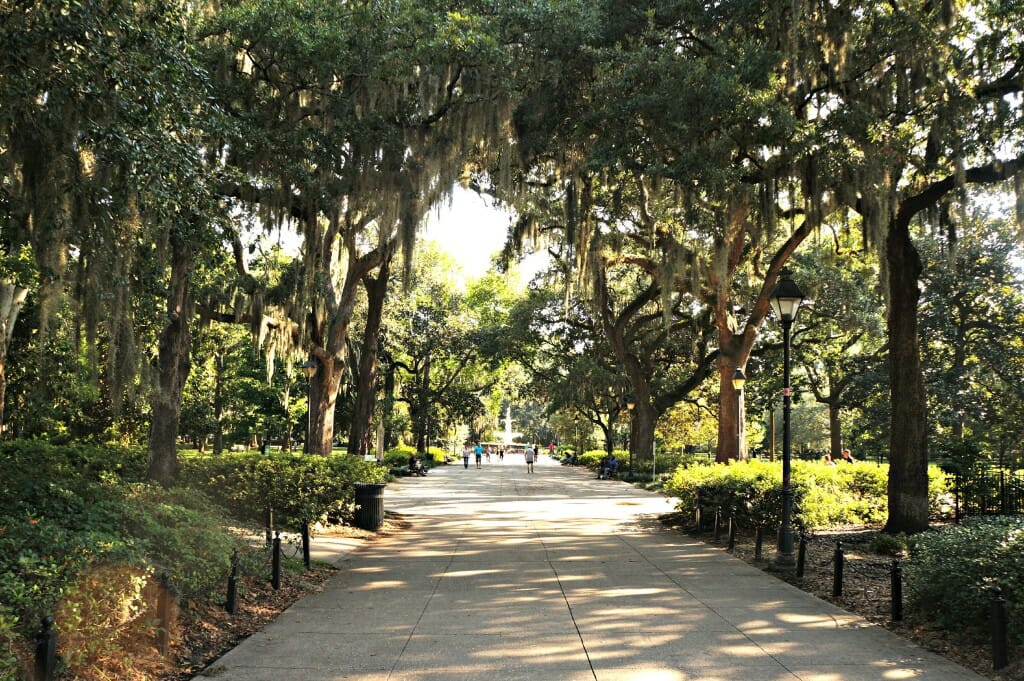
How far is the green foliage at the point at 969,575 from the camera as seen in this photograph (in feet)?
22.1

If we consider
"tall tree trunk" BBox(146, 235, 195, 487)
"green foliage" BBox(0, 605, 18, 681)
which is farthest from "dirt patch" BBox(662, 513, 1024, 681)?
"tall tree trunk" BBox(146, 235, 195, 487)

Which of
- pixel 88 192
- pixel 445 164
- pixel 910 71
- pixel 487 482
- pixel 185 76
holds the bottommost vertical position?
pixel 487 482

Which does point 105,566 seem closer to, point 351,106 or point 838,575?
point 838,575

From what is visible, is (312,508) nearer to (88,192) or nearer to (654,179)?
(88,192)

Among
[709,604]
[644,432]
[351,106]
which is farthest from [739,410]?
[351,106]

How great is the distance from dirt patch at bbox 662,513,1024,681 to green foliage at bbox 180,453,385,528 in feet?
24.1

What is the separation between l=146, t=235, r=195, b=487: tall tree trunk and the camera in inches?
511

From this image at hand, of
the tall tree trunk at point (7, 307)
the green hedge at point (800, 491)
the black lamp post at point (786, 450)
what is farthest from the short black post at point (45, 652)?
the tall tree trunk at point (7, 307)

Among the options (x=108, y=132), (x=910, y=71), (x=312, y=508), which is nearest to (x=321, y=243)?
(x=312, y=508)

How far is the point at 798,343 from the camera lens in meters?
31.0

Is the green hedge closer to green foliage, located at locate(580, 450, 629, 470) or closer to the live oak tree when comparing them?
the live oak tree

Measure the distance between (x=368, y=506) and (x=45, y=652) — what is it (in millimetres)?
10743

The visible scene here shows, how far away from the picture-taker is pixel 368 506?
49.4 ft

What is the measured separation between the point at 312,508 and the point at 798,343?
23643 millimetres
